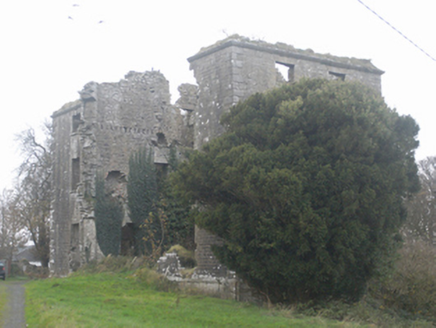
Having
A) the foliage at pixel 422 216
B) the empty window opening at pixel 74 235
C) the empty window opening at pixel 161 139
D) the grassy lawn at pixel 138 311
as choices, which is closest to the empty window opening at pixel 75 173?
the empty window opening at pixel 74 235

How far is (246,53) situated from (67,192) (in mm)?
13003

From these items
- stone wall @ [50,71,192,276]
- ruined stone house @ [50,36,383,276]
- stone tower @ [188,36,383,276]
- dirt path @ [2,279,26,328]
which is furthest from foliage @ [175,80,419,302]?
stone wall @ [50,71,192,276]

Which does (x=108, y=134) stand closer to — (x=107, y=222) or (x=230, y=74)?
(x=107, y=222)

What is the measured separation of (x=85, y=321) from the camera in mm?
9477

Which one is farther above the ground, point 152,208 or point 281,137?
point 281,137

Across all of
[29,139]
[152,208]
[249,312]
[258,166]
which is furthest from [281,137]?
[29,139]

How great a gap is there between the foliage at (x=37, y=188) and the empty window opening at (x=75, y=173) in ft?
31.1

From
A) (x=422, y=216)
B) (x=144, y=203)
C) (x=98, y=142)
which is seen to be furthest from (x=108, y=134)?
(x=422, y=216)

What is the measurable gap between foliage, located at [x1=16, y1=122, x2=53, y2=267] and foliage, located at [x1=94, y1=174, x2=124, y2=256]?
11952 mm

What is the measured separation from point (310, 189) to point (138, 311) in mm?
4901

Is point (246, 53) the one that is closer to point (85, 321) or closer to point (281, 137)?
point (281, 137)

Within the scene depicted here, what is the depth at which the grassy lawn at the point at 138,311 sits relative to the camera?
9898mm

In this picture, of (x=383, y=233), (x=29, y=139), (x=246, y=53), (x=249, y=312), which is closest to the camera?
(x=249, y=312)

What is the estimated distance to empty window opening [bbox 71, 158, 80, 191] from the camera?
81.6ft
